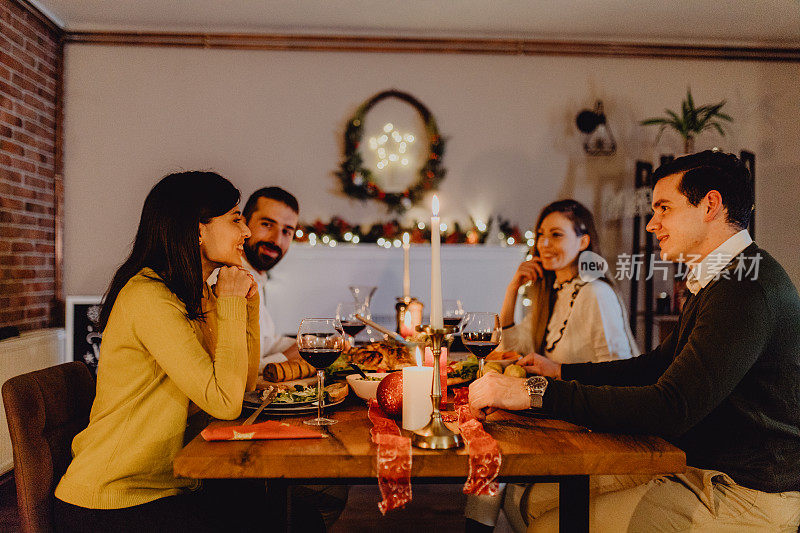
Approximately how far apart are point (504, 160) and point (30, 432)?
3861 mm

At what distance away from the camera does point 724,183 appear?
4.98 ft

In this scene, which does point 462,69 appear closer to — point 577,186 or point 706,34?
point 577,186

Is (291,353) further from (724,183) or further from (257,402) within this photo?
(724,183)

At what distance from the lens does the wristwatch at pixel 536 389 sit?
4.15 ft

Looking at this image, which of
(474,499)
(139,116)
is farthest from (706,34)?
(139,116)

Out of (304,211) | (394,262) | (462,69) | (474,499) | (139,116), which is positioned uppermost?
(462,69)

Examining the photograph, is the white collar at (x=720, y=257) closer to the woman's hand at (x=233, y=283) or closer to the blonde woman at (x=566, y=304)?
the blonde woman at (x=566, y=304)

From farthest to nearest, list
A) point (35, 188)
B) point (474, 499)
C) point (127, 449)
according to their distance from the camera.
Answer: point (35, 188), point (474, 499), point (127, 449)

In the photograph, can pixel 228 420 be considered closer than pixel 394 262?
Yes

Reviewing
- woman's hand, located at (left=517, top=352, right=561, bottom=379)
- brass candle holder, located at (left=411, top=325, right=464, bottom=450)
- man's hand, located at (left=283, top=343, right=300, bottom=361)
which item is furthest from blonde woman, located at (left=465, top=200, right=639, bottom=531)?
brass candle holder, located at (left=411, top=325, right=464, bottom=450)

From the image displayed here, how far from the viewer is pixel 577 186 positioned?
4574mm

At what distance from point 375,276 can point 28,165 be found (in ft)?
8.24

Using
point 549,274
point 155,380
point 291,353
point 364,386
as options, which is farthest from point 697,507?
point 291,353

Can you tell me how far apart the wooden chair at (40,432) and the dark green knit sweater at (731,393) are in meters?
1.21
